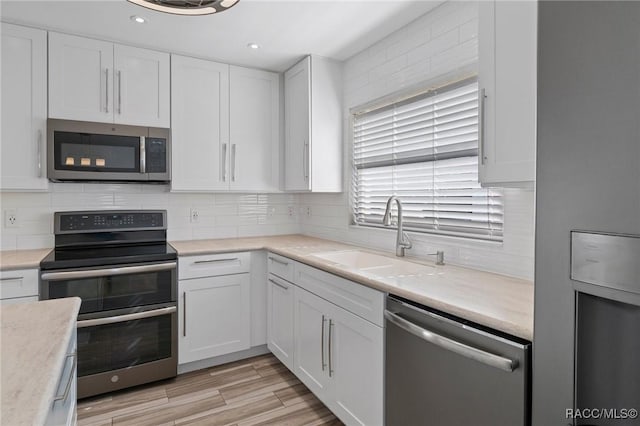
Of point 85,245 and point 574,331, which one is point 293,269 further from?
point 574,331

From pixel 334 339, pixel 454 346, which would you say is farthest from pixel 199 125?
pixel 454 346

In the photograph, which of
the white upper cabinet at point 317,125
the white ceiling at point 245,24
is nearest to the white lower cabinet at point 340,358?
the white upper cabinet at point 317,125

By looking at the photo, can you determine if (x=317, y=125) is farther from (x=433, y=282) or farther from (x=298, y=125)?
Result: (x=433, y=282)

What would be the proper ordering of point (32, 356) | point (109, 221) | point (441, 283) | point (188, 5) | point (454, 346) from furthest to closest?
point (109, 221), point (188, 5), point (441, 283), point (454, 346), point (32, 356)

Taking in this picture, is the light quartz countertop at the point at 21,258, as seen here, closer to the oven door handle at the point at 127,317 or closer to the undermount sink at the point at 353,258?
the oven door handle at the point at 127,317

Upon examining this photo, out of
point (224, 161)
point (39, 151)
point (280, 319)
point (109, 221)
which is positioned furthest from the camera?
point (224, 161)

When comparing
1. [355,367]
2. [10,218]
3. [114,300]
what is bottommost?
[355,367]

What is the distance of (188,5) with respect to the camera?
5.64 ft

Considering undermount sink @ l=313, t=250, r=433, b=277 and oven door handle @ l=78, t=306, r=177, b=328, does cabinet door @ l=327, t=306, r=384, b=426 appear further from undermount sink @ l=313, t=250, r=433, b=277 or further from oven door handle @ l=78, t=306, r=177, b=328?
oven door handle @ l=78, t=306, r=177, b=328

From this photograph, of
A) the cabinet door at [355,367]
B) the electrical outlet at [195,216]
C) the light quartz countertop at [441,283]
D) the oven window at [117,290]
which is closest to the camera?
the light quartz countertop at [441,283]

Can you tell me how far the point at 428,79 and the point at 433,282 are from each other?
1274 mm

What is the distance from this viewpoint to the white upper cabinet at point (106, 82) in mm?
2510

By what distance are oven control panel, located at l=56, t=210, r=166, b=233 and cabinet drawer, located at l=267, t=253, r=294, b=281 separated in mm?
999

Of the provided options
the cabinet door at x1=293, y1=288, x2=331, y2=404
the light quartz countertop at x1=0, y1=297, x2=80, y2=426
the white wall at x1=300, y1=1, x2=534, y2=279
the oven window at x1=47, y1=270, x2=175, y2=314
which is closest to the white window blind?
the white wall at x1=300, y1=1, x2=534, y2=279
